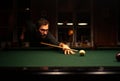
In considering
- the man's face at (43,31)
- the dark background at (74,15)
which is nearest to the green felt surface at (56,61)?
the man's face at (43,31)

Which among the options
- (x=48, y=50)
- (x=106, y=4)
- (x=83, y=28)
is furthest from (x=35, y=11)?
(x=48, y=50)

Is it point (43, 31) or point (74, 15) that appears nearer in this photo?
point (43, 31)

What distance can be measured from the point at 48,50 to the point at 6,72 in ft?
6.57

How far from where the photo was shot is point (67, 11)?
841cm

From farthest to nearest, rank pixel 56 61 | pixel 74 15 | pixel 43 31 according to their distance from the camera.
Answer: pixel 74 15 → pixel 43 31 → pixel 56 61

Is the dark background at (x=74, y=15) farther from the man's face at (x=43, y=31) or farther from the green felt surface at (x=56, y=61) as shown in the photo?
the green felt surface at (x=56, y=61)

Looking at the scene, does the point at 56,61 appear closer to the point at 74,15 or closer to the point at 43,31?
Answer: the point at 43,31

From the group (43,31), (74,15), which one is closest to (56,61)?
(43,31)

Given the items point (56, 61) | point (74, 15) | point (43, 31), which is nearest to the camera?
point (56, 61)

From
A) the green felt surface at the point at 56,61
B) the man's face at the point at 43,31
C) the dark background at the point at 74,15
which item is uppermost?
the dark background at the point at 74,15

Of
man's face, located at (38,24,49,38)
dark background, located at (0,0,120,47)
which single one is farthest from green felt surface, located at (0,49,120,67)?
dark background, located at (0,0,120,47)

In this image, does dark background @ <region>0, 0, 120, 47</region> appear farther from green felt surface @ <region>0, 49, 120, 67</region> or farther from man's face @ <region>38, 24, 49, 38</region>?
green felt surface @ <region>0, 49, 120, 67</region>

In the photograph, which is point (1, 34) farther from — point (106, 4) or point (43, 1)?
point (106, 4)

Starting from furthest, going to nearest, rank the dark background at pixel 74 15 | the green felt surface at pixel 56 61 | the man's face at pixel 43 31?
the dark background at pixel 74 15 < the man's face at pixel 43 31 < the green felt surface at pixel 56 61
